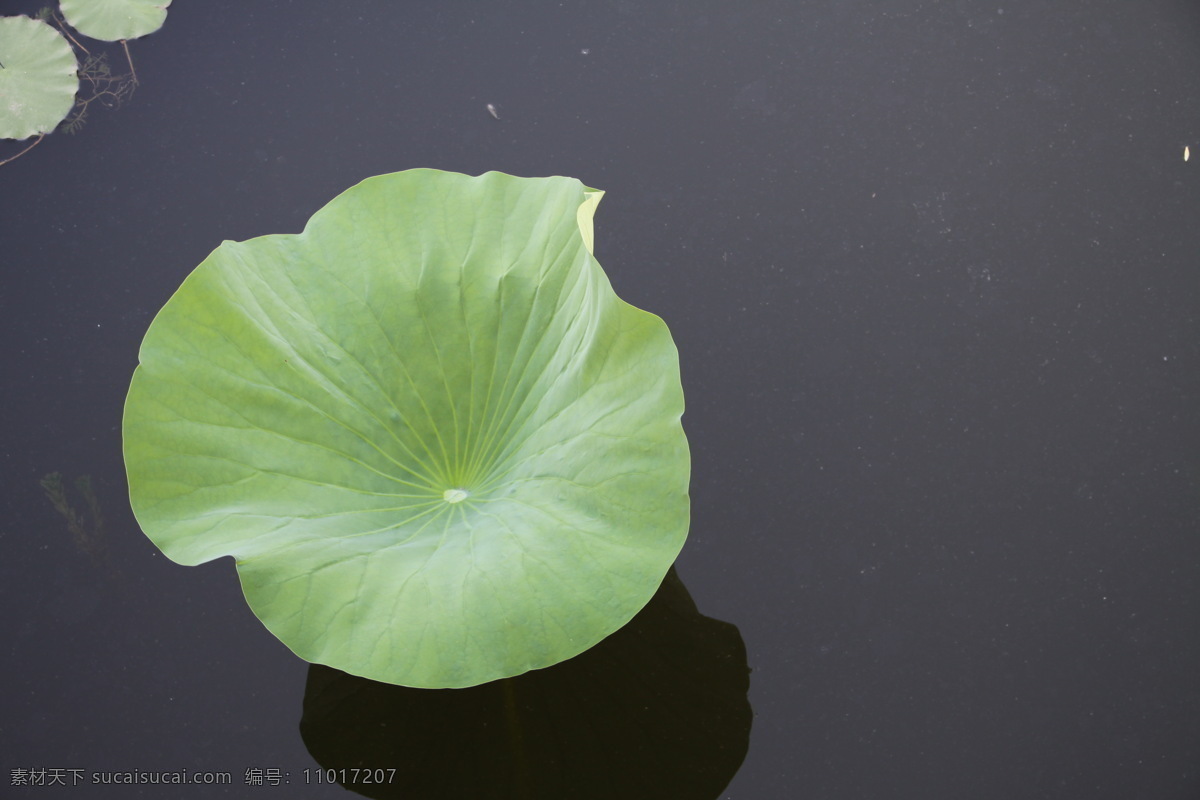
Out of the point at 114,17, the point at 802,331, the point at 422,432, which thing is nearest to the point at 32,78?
the point at 114,17

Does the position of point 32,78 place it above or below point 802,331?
above

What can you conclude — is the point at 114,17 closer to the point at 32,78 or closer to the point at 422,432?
the point at 32,78

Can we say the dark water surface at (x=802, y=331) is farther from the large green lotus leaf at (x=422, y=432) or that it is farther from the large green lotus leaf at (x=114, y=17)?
the large green lotus leaf at (x=422, y=432)

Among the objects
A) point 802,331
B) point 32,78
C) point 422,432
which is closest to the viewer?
point 422,432

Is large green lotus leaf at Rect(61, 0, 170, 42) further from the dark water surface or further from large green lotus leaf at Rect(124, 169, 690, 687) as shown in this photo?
large green lotus leaf at Rect(124, 169, 690, 687)

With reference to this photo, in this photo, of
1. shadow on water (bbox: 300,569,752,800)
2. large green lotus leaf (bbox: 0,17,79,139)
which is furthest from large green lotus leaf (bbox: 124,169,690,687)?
large green lotus leaf (bbox: 0,17,79,139)

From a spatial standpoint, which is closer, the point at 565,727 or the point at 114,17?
the point at 565,727
